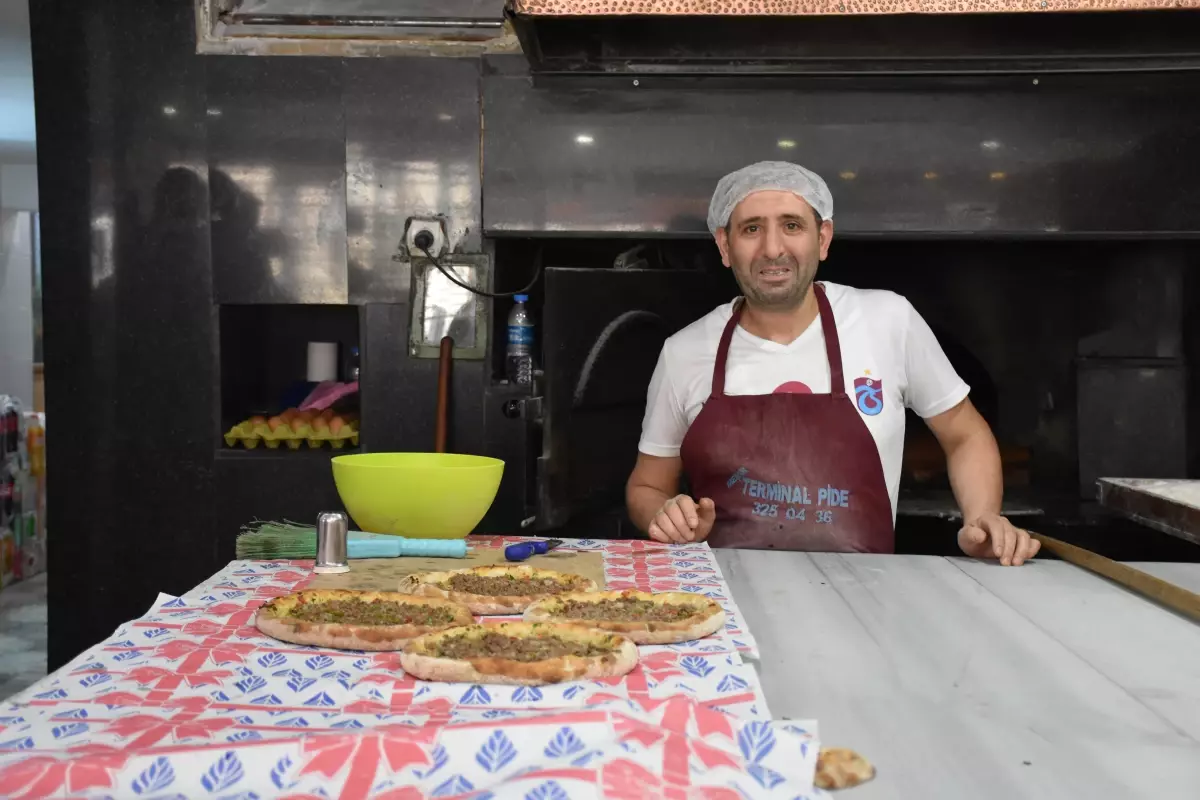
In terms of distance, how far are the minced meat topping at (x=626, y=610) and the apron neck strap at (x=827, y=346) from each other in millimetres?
1121

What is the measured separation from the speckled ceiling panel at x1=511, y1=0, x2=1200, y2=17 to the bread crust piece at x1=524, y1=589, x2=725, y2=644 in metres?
0.99

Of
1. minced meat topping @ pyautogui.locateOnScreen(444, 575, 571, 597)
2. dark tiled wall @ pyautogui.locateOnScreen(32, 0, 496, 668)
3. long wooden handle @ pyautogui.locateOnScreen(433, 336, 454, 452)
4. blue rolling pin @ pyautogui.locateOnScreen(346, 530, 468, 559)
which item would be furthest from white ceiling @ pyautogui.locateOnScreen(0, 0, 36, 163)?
minced meat topping @ pyautogui.locateOnScreen(444, 575, 571, 597)

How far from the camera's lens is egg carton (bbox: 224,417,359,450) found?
3.14 m

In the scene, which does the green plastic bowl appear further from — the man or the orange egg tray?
the orange egg tray

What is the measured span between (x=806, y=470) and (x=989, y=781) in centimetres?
155

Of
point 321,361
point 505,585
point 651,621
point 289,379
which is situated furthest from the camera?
point 289,379

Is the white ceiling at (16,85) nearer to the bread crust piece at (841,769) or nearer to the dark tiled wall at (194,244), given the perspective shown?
the dark tiled wall at (194,244)

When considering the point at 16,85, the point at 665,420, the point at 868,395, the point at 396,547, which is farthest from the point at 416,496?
the point at 16,85

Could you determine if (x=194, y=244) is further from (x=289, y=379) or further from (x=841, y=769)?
(x=841, y=769)

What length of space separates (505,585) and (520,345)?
1.52 m

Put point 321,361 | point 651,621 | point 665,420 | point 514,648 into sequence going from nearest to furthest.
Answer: point 514,648
point 651,621
point 665,420
point 321,361

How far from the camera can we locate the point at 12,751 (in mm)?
959

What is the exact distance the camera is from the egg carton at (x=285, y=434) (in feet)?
10.3

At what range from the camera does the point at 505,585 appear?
1.67 m
